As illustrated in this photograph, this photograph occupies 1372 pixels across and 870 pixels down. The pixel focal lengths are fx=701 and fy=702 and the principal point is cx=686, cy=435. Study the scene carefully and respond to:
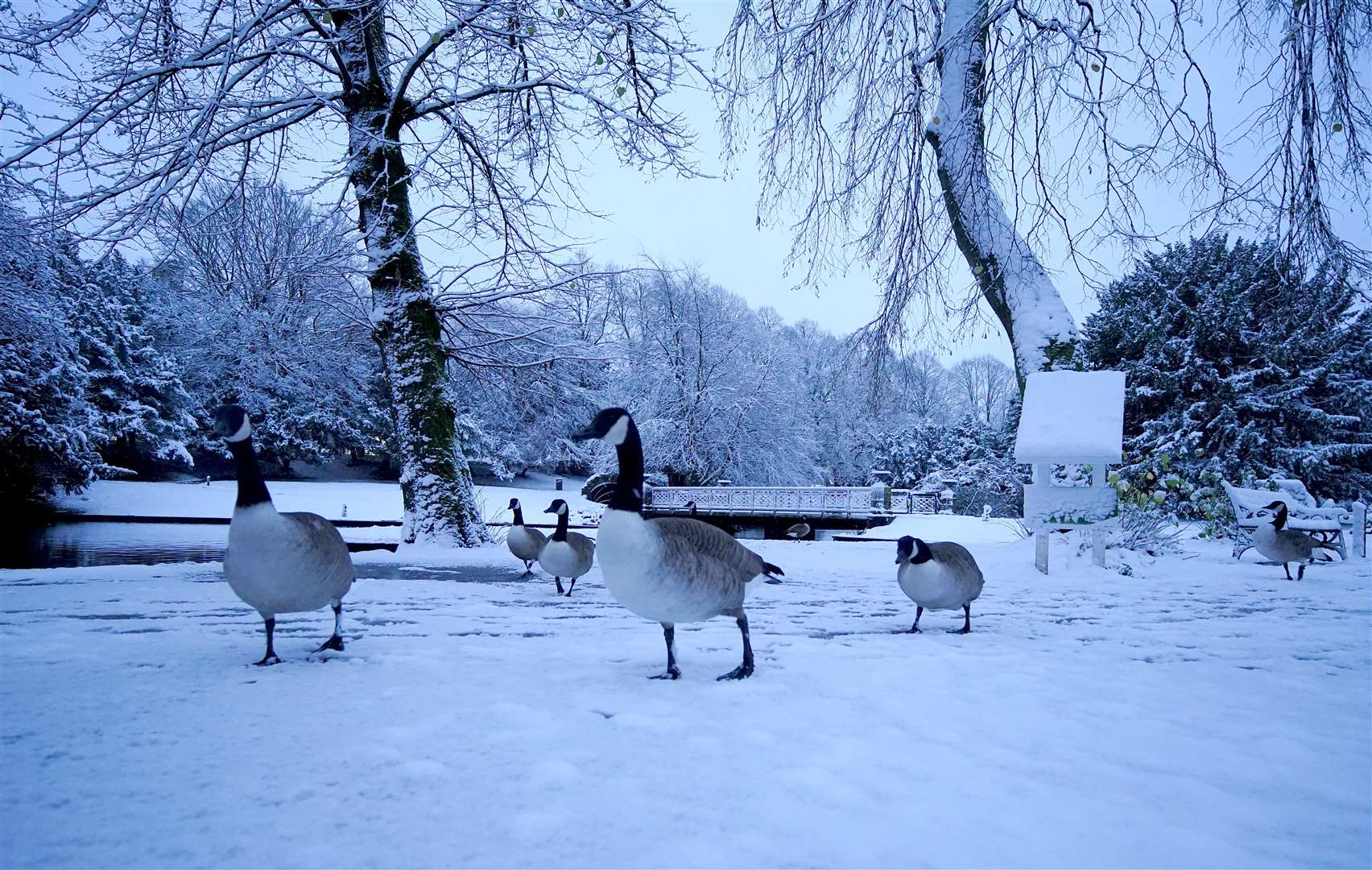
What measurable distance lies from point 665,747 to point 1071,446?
7.51 metres

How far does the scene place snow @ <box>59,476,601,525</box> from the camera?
1056 inches

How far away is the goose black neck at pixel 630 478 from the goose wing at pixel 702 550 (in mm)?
138

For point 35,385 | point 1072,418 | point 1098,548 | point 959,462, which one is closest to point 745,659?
point 1072,418

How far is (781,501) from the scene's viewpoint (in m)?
30.0

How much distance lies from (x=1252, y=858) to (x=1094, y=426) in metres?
7.54

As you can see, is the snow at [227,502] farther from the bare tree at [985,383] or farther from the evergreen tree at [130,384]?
the bare tree at [985,383]

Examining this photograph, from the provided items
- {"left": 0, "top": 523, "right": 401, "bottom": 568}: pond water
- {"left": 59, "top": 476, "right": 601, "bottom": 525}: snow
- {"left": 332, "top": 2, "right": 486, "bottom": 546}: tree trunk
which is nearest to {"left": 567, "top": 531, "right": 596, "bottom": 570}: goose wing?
{"left": 332, "top": 2, "right": 486, "bottom": 546}: tree trunk

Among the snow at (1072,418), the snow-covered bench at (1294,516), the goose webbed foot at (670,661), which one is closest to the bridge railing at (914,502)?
the snow-covered bench at (1294,516)

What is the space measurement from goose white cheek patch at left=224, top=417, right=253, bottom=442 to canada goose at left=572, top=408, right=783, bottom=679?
1.67 metres

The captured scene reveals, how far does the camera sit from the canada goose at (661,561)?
300 cm

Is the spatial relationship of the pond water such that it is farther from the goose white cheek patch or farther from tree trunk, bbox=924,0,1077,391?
tree trunk, bbox=924,0,1077,391

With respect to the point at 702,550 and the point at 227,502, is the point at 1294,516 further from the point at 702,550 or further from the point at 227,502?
the point at 227,502

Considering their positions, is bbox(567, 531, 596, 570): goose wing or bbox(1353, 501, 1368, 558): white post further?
bbox(1353, 501, 1368, 558): white post

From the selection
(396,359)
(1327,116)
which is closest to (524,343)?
(396,359)
